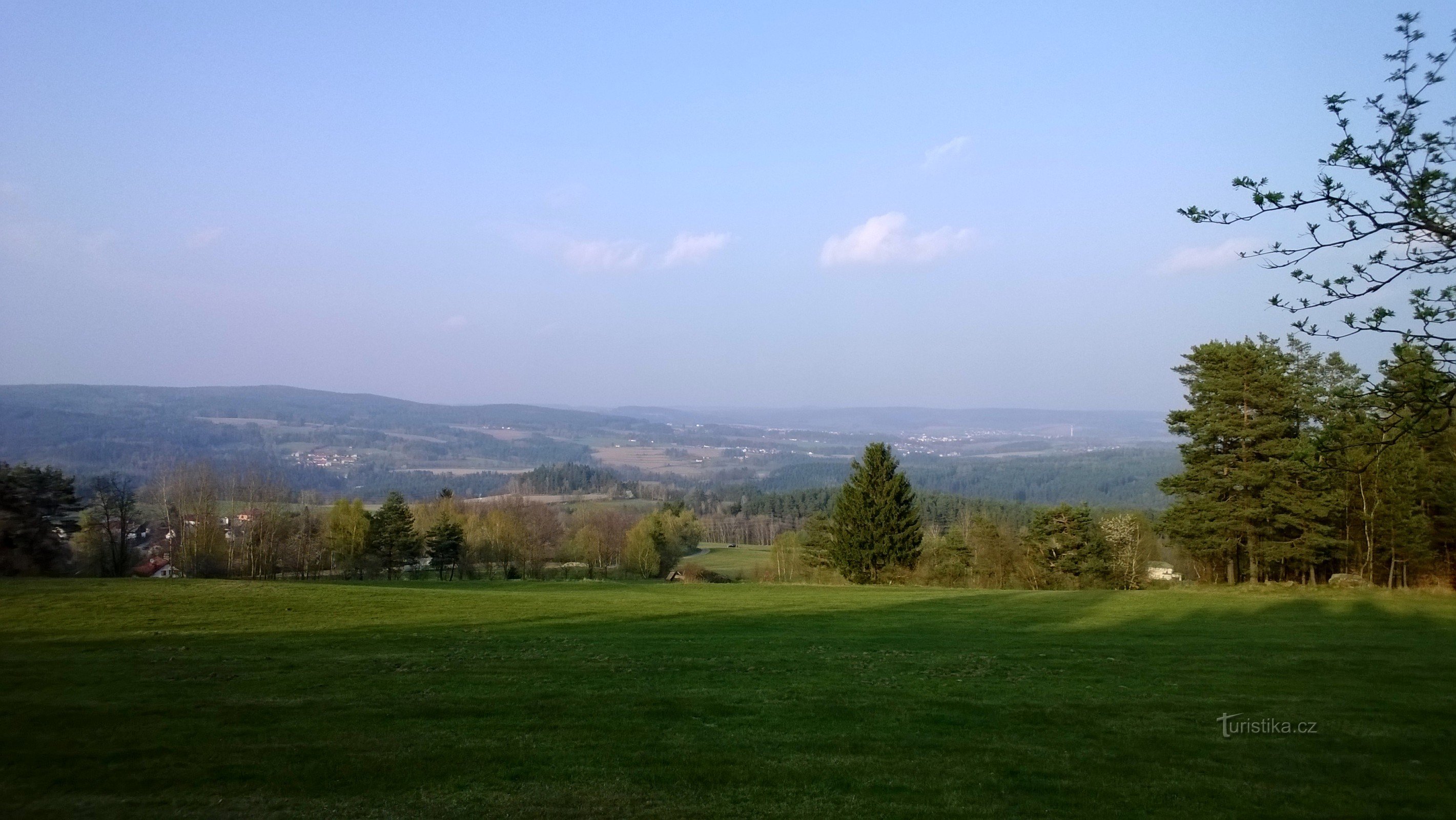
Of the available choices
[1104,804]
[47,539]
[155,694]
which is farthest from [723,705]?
[47,539]

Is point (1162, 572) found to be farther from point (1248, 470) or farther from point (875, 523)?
point (875, 523)

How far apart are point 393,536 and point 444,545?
139 inches

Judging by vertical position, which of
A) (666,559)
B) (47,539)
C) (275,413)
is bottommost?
(666,559)

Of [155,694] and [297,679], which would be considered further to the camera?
[297,679]

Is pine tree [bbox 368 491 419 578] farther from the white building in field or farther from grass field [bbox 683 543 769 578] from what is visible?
the white building in field

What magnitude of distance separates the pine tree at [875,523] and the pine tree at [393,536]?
28625 mm

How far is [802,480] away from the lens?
440 feet

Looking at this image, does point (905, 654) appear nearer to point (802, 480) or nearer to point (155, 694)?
point (155, 694)

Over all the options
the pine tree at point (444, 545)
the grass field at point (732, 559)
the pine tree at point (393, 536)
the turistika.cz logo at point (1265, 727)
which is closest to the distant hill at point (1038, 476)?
the grass field at point (732, 559)

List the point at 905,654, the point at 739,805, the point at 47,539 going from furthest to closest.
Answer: the point at 47,539 → the point at 905,654 → the point at 739,805

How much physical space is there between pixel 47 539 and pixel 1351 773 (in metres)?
42.4

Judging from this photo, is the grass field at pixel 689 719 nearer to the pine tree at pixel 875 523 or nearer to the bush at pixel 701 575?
the pine tree at pixel 875 523

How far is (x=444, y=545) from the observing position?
2172 inches

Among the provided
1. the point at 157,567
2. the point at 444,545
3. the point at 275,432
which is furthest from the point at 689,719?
the point at 275,432
